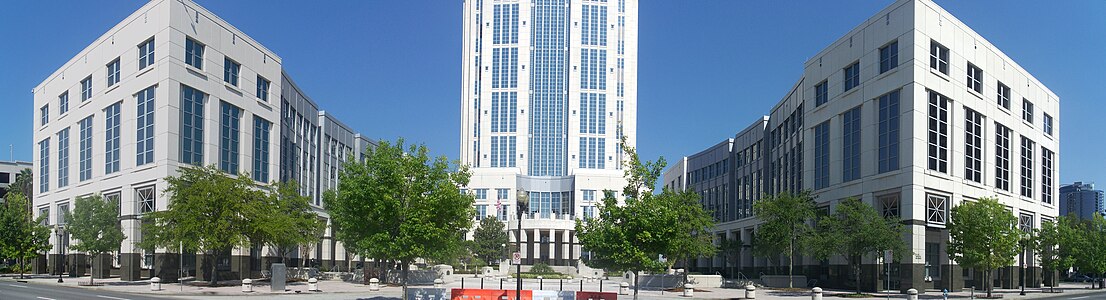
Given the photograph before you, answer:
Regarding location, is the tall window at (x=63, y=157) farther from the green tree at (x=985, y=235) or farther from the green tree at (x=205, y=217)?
the green tree at (x=985, y=235)

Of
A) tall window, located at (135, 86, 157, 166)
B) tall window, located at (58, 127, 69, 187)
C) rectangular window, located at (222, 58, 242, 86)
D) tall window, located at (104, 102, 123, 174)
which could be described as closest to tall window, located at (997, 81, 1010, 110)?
rectangular window, located at (222, 58, 242, 86)

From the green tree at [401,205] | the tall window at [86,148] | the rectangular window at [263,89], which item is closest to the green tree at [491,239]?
the rectangular window at [263,89]

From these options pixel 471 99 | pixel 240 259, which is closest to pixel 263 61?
pixel 240 259

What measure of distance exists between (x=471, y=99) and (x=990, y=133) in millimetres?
100542

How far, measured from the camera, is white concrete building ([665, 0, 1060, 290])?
172ft

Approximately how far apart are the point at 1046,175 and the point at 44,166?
288 ft

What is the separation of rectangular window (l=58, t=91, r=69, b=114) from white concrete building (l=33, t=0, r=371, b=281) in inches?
4.6

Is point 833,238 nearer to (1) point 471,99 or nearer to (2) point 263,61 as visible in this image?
(2) point 263,61

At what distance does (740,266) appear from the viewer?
89.9 metres

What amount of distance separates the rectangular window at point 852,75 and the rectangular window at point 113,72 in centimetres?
5218

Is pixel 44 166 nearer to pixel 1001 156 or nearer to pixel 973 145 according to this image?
pixel 973 145

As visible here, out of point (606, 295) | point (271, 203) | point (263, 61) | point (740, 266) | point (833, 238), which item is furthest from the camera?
point (740, 266)

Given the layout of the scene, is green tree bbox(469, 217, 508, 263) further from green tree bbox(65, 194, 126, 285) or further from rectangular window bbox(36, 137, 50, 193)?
green tree bbox(65, 194, 126, 285)

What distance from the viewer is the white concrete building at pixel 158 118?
189ft
